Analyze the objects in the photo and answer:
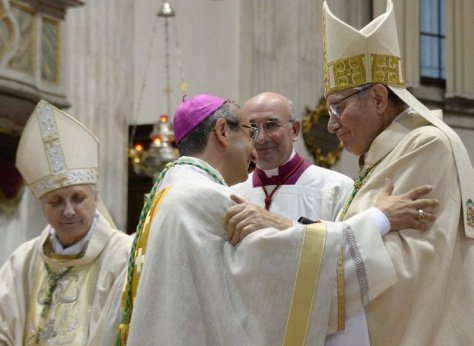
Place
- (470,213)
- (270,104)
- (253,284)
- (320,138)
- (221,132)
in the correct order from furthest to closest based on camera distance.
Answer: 1. (320,138)
2. (270,104)
3. (221,132)
4. (470,213)
5. (253,284)

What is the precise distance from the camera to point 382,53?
442 centimetres

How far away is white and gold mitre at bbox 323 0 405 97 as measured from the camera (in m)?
4.35

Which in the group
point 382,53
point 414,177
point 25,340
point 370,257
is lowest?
point 25,340

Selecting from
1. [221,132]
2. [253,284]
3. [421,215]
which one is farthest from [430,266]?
[221,132]

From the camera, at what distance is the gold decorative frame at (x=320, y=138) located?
498 inches

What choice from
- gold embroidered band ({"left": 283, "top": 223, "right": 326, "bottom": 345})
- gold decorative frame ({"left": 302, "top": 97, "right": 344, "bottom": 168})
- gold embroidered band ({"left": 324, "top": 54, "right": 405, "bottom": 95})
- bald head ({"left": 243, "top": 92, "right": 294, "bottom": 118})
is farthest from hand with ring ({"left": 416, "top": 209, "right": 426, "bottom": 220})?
gold decorative frame ({"left": 302, "top": 97, "right": 344, "bottom": 168})

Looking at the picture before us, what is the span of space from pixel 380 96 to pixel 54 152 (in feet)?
8.86

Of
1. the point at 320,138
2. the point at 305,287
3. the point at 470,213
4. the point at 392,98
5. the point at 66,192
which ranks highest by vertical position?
the point at 392,98

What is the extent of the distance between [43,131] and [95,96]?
3418 mm

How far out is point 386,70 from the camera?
4359 mm

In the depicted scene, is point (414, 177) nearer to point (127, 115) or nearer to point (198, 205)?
point (198, 205)

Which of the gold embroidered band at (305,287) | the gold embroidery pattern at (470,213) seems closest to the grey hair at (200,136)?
the gold embroidered band at (305,287)

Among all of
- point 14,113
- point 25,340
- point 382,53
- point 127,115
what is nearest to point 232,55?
point 127,115

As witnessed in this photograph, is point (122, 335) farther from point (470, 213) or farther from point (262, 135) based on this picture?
point (262, 135)
